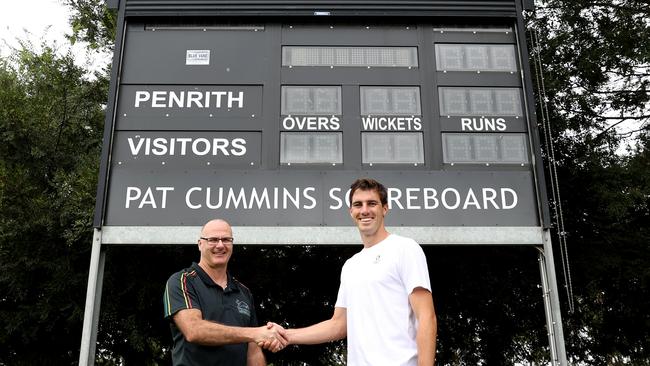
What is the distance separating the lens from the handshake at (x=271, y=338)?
2.96 meters

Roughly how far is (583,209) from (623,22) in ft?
9.88

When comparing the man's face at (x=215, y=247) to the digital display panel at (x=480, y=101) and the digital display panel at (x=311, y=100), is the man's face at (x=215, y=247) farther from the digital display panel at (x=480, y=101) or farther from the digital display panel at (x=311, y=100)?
the digital display panel at (x=480, y=101)

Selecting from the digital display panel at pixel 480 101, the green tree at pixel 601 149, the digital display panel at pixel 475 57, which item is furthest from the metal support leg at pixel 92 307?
the green tree at pixel 601 149

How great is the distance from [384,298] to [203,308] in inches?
39.6

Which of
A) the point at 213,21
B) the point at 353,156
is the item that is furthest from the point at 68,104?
the point at 353,156

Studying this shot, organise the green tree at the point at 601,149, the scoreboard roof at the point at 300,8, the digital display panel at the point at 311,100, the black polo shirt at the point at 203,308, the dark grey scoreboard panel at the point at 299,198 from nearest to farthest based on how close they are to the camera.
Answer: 1. the black polo shirt at the point at 203,308
2. the dark grey scoreboard panel at the point at 299,198
3. the digital display panel at the point at 311,100
4. the scoreboard roof at the point at 300,8
5. the green tree at the point at 601,149

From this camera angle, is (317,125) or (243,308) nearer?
(243,308)

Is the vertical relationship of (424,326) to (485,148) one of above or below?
below

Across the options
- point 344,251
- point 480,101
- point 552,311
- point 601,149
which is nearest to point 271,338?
point 552,311

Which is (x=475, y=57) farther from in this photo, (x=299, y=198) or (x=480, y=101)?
(x=299, y=198)

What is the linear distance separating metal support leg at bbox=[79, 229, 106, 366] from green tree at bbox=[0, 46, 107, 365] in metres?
2.48

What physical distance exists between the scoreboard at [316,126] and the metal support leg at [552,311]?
22 centimetres

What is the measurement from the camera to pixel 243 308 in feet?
10.4

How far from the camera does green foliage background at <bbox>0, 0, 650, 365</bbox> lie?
8.75m
